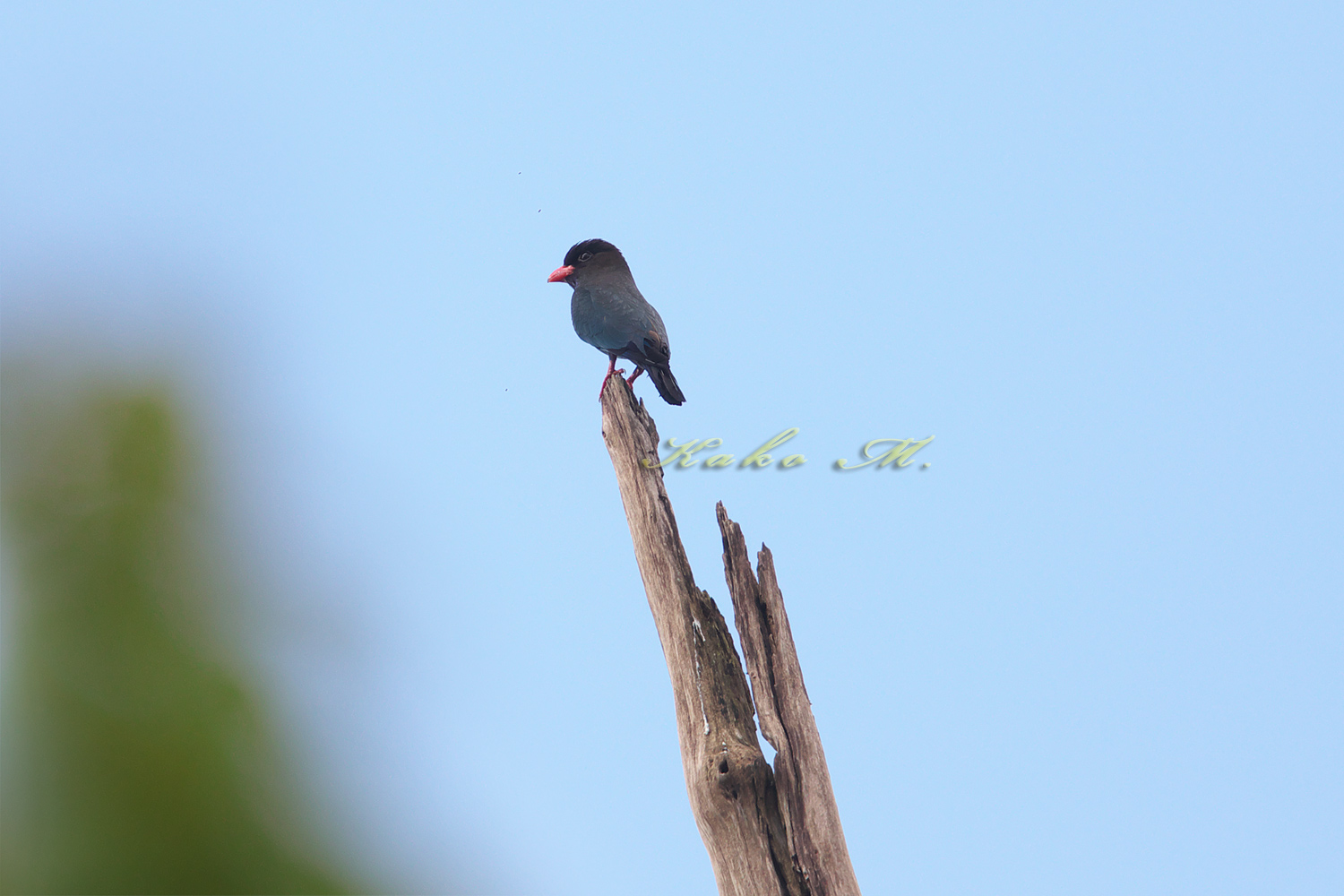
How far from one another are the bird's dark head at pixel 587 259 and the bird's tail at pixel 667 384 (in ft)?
3.25

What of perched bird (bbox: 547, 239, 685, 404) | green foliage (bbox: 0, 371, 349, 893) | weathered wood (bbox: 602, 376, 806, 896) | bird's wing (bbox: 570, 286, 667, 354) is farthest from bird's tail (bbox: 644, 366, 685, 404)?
green foliage (bbox: 0, 371, 349, 893)

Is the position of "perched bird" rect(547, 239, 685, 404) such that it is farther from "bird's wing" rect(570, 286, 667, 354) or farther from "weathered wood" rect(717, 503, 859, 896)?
"weathered wood" rect(717, 503, 859, 896)

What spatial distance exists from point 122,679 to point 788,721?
3652 mm

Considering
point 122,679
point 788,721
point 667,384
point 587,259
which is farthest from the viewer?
point 587,259

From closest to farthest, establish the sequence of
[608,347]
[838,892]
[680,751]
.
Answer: [838,892]
[680,751]
[608,347]

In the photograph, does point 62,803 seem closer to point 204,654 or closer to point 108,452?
point 204,654

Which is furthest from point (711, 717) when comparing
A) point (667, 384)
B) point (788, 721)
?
point (667, 384)

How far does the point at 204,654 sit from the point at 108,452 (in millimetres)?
301

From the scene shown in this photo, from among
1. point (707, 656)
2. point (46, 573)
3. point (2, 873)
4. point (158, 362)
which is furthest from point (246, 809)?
point (707, 656)

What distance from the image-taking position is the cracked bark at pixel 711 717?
456 cm

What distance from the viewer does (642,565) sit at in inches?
207

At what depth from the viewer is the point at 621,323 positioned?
6.01 meters

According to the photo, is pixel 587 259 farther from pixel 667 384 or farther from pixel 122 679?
pixel 122 679

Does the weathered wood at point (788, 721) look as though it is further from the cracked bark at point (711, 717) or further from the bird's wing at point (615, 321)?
the bird's wing at point (615, 321)
